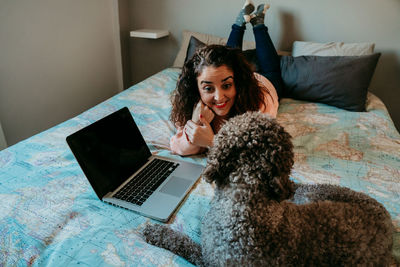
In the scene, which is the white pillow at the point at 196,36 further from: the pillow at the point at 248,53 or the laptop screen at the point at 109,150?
the laptop screen at the point at 109,150

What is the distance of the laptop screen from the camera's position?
0.87 metres

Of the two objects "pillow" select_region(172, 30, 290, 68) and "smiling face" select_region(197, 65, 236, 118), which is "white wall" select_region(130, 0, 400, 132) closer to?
"pillow" select_region(172, 30, 290, 68)

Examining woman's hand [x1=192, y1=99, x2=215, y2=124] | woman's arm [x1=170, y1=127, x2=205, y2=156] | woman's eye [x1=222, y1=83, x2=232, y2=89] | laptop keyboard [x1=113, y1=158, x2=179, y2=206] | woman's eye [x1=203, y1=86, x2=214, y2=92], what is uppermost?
woman's eye [x1=222, y1=83, x2=232, y2=89]

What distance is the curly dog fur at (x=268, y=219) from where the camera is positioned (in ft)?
1.86

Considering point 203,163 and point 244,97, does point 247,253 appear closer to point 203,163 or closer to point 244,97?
point 203,163

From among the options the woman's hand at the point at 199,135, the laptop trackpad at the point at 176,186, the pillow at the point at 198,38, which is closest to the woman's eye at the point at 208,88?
the woman's hand at the point at 199,135

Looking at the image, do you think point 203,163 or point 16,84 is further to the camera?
point 16,84

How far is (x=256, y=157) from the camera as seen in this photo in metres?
0.58

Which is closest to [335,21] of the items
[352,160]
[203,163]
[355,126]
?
[355,126]

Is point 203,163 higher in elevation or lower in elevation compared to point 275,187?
lower

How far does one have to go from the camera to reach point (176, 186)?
0.96 m

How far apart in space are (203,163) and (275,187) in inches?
23.0

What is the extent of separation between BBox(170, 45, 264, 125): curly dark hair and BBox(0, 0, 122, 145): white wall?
119 centimetres

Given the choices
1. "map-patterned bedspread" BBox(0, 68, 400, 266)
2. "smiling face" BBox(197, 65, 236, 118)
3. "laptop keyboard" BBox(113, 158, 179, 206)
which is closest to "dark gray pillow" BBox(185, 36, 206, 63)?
"map-patterned bedspread" BBox(0, 68, 400, 266)
